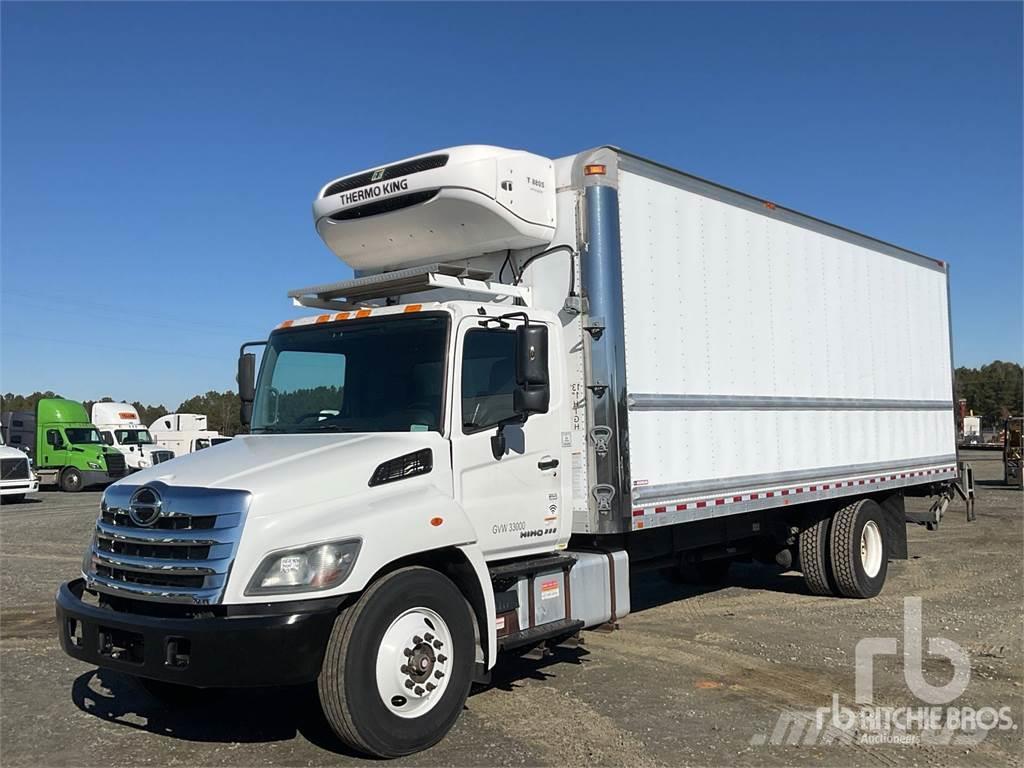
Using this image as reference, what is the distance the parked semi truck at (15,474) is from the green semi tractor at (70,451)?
397 cm

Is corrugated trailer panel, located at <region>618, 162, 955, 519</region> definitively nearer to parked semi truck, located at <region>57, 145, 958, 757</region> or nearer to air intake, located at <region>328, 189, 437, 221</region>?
parked semi truck, located at <region>57, 145, 958, 757</region>

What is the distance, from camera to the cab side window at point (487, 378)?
18.8 ft

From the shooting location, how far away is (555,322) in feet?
21.1

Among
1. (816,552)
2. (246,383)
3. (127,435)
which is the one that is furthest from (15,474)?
(816,552)

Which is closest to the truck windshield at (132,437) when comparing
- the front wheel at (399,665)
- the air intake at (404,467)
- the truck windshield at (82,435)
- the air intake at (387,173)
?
the truck windshield at (82,435)

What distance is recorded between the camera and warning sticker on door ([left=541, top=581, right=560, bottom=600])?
20.2 feet

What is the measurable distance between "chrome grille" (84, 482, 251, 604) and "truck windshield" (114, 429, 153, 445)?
31015 millimetres

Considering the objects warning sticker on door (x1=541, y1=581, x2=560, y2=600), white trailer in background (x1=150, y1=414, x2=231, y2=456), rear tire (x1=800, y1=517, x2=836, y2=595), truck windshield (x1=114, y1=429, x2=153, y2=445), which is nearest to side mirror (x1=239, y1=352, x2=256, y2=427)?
warning sticker on door (x1=541, y1=581, x2=560, y2=600)

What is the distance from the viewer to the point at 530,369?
5469mm

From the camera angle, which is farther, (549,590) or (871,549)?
(871,549)

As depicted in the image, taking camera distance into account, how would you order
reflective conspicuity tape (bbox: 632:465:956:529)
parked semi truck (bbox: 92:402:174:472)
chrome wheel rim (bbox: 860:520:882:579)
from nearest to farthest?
reflective conspicuity tape (bbox: 632:465:956:529)
chrome wheel rim (bbox: 860:520:882:579)
parked semi truck (bbox: 92:402:174:472)

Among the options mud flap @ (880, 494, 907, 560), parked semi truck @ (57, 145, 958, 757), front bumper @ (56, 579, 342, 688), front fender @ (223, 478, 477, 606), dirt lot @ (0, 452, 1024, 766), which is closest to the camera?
front bumper @ (56, 579, 342, 688)

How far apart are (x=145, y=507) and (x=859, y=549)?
25.2 ft

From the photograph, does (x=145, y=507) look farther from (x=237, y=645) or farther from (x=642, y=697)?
(x=642, y=697)
